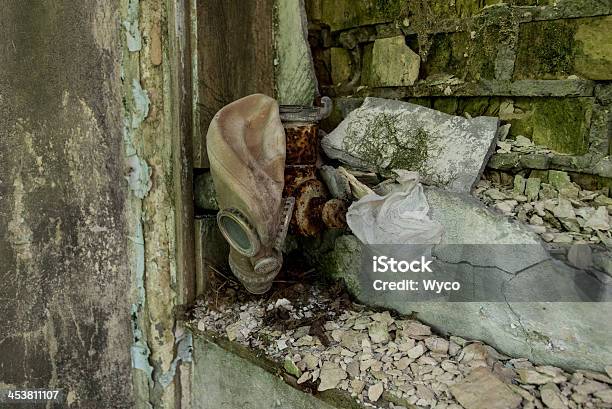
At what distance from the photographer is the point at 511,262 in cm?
133

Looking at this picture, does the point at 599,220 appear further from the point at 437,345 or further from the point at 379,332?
the point at 379,332

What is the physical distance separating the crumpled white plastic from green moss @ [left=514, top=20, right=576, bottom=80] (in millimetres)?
474

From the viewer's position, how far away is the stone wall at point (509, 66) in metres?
1.38

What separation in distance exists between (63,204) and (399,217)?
1233 mm

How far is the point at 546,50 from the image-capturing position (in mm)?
1450

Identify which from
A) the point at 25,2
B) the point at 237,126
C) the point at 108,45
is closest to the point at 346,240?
the point at 237,126

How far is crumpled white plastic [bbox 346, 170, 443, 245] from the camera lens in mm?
1449

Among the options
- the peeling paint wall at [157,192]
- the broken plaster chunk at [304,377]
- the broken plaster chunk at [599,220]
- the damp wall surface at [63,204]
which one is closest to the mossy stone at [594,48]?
the broken plaster chunk at [599,220]

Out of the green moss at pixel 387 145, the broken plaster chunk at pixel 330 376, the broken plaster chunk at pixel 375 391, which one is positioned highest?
the green moss at pixel 387 145

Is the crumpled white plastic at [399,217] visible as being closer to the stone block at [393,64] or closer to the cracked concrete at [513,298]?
the cracked concrete at [513,298]

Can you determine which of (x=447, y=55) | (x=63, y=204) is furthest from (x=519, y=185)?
(x=63, y=204)

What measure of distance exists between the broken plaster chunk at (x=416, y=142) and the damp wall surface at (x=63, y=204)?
863mm

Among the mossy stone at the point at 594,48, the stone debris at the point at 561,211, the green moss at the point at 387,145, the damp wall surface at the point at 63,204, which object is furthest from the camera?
the damp wall surface at the point at 63,204

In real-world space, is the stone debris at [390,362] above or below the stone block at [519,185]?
below
